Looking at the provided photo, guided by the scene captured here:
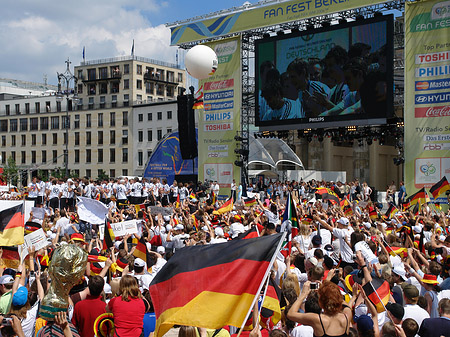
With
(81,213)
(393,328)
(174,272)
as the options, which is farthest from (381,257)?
(81,213)

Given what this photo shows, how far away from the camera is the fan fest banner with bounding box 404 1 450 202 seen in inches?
992

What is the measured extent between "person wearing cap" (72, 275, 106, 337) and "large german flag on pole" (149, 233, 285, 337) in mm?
1043

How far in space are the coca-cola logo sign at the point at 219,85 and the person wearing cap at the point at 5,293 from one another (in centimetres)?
2741

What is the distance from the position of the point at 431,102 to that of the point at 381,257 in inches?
782

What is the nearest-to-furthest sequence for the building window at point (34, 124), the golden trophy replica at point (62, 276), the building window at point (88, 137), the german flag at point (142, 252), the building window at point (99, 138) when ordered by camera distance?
the golden trophy replica at point (62, 276), the german flag at point (142, 252), the building window at point (99, 138), the building window at point (88, 137), the building window at point (34, 124)

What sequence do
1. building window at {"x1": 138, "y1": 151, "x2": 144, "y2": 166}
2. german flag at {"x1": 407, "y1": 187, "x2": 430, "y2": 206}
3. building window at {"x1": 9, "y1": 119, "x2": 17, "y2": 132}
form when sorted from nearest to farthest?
german flag at {"x1": 407, "y1": 187, "x2": 430, "y2": 206}
building window at {"x1": 138, "y1": 151, "x2": 144, "y2": 166}
building window at {"x1": 9, "y1": 119, "x2": 17, "y2": 132}

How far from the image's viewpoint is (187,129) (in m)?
32.9

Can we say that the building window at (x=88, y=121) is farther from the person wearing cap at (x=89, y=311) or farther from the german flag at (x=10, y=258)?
the person wearing cap at (x=89, y=311)

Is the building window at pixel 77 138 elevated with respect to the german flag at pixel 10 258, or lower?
elevated

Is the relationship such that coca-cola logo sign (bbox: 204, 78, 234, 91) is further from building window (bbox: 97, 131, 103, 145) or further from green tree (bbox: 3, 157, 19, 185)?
building window (bbox: 97, 131, 103, 145)

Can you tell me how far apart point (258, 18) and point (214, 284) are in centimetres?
2790

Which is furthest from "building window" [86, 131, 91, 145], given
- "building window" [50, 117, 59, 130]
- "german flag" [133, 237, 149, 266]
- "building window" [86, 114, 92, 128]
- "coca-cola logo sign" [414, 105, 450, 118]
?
"german flag" [133, 237, 149, 266]

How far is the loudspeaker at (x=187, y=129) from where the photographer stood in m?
32.6

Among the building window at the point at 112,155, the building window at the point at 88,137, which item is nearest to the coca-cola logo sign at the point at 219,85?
the building window at the point at 112,155
